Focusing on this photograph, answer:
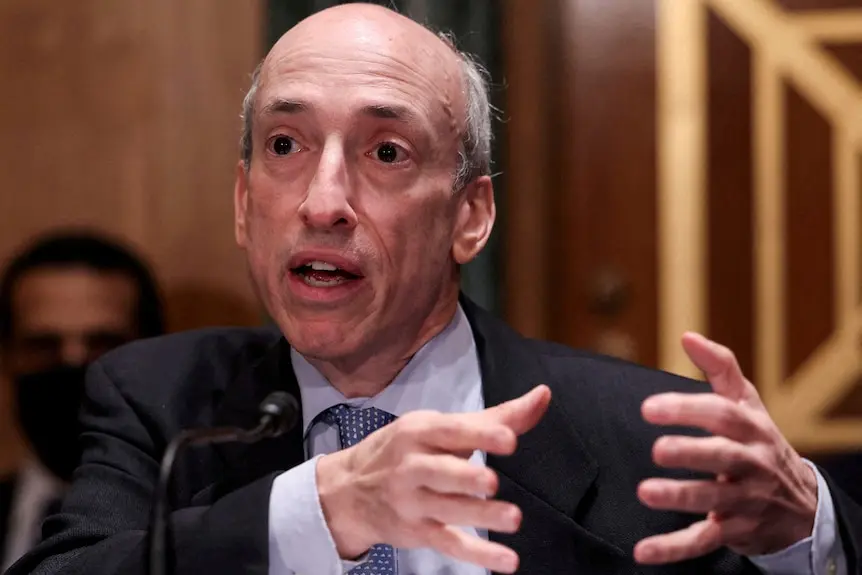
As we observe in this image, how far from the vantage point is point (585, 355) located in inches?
67.7

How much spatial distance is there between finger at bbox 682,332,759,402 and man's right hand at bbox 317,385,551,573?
0.57 ft

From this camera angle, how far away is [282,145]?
1.51 metres

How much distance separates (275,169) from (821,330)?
180 cm

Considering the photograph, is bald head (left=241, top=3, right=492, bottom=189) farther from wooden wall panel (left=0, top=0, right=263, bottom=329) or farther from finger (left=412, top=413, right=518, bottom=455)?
wooden wall panel (left=0, top=0, right=263, bottom=329)

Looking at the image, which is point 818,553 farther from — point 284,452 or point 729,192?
point 729,192

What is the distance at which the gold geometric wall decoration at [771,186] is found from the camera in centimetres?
281

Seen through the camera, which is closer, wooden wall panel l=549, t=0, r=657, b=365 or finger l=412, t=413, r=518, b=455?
finger l=412, t=413, r=518, b=455

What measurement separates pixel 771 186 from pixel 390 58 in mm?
1587

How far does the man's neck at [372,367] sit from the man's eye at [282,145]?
285 mm

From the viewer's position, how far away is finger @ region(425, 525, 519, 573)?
1089 mm

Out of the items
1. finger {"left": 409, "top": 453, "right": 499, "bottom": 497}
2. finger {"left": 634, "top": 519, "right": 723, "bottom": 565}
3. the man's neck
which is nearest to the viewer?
finger {"left": 409, "top": 453, "right": 499, "bottom": 497}

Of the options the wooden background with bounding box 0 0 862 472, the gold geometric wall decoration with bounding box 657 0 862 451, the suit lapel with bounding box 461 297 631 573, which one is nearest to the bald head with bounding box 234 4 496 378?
the suit lapel with bounding box 461 297 631 573

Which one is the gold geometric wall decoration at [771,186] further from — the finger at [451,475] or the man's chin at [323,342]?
the finger at [451,475]

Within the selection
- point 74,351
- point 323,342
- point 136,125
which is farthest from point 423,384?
point 136,125
